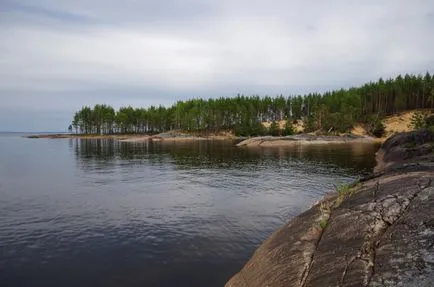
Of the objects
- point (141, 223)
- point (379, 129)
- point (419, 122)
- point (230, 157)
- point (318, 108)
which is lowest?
point (141, 223)

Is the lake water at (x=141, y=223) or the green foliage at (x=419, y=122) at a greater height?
the green foliage at (x=419, y=122)

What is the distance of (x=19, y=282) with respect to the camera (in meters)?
15.0

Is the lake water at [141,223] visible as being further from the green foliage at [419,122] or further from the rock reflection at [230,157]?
the green foliage at [419,122]

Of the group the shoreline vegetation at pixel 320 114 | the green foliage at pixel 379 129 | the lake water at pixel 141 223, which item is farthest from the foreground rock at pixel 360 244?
the green foliage at pixel 379 129

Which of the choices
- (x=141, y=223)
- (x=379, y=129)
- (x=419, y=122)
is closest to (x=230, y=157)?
(x=141, y=223)

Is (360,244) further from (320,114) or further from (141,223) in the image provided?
(320,114)

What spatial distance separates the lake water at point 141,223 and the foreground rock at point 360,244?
3676 millimetres

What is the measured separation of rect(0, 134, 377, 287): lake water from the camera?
627 inches

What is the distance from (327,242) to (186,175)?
34888 mm

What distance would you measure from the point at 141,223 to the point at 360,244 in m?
16.0

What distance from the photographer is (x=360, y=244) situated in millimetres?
10594

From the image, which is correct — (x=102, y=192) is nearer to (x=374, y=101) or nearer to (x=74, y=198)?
(x=74, y=198)

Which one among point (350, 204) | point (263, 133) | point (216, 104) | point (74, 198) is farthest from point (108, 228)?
point (216, 104)

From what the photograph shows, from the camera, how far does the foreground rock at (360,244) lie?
9.02m
